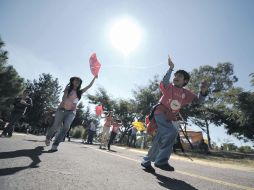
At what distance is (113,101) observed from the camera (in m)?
49.6

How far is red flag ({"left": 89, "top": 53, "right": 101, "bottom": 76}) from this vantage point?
792 centimetres

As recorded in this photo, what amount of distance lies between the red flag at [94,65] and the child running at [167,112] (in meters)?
3.46

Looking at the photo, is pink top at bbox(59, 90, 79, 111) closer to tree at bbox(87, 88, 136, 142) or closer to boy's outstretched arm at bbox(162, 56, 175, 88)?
boy's outstretched arm at bbox(162, 56, 175, 88)

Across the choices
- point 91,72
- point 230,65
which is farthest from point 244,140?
point 91,72

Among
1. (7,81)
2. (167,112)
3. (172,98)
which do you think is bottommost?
(167,112)

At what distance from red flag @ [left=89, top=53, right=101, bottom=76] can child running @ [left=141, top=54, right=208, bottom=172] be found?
136 inches

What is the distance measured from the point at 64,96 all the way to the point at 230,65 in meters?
42.9

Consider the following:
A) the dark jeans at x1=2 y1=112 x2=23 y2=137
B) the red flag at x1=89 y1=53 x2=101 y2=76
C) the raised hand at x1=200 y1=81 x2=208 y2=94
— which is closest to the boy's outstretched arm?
the raised hand at x1=200 y1=81 x2=208 y2=94

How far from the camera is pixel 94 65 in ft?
27.1

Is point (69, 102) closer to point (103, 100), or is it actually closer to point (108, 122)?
point (108, 122)

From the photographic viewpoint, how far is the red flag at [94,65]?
7.92 metres

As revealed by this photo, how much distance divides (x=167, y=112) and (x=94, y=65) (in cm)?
423

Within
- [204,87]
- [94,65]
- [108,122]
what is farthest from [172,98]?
[108,122]

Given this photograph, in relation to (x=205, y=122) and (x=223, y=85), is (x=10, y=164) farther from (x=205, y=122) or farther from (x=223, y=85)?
(x=223, y=85)
